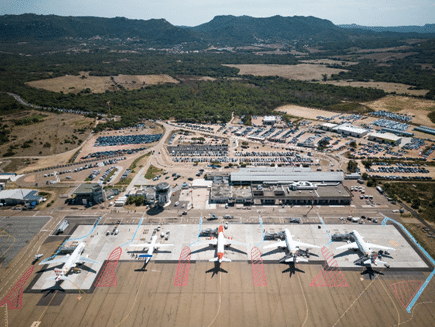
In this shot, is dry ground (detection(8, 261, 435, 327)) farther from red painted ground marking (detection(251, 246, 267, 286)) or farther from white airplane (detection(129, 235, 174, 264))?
white airplane (detection(129, 235, 174, 264))

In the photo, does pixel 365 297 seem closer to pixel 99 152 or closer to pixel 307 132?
pixel 307 132

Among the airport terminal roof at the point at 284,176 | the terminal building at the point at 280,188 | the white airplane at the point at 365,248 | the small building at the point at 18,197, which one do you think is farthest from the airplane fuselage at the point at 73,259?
the white airplane at the point at 365,248

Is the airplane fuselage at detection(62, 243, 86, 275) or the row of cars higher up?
the airplane fuselage at detection(62, 243, 86, 275)

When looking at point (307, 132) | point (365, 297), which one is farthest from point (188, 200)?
point (307, 132)

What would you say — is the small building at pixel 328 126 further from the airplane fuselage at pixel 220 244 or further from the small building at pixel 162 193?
the airplane fuselage at pixel 220 244

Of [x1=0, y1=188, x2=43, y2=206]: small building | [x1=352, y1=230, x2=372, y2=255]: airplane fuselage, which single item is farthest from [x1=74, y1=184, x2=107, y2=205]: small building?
[x1=352, y1=230, x2=372, y2=255]: airplane fuselage

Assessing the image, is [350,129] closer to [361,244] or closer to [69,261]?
[361,244]

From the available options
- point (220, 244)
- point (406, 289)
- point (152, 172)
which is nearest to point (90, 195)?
point (152, 172)
